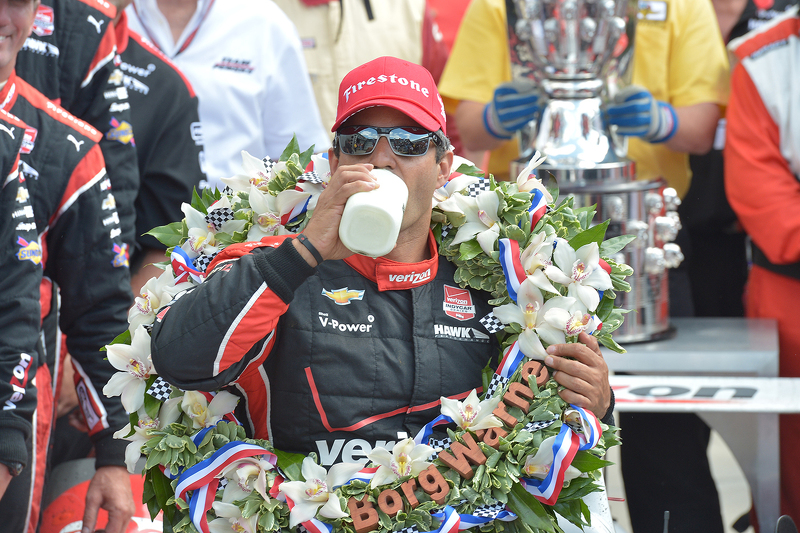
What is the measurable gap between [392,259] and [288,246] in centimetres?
41

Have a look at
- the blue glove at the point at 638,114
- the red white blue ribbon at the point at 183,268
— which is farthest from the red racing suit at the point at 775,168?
the red white blue ribbon at the point at 183,268

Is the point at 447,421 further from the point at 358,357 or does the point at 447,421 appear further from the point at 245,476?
the point at 245,476

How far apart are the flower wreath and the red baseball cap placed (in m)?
0.32

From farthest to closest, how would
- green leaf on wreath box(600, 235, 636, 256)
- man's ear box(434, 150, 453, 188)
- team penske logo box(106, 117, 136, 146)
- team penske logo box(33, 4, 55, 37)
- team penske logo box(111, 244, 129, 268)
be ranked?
team penske logo box(106, 117, 136, 146) → team penske logo box(33, 4, 55, 37) → team penske logo box(111, 244, 129, 268) → green leaf on wreath box(600, 235, 636, 256) → man's ear box(434, 150, 453, 188)

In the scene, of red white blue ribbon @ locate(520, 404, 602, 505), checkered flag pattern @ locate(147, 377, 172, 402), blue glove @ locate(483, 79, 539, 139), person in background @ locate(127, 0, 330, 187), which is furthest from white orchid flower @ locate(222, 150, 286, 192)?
blue glove @ locate(483, 79, 539, 139)

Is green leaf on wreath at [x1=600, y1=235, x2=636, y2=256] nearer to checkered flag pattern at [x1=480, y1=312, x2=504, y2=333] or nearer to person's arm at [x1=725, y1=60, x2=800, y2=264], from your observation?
checkered flag pattern at [x1=480, y1=312, x2=504, y2=333]

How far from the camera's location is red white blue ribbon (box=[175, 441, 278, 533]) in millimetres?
A: 2098

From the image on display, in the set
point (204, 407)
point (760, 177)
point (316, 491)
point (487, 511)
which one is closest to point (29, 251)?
point (204, 407)

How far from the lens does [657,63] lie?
3.93 metres

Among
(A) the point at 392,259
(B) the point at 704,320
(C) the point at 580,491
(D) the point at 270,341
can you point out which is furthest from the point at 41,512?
(B) the point at 704,320

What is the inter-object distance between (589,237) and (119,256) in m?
1.40

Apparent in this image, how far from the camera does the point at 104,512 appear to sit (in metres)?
2.79

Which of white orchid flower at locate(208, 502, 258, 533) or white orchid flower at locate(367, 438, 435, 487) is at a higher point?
white orchid flower at locate(367, 438, 435, 487)

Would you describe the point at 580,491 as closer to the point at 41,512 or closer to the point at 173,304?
the point at 173,304
